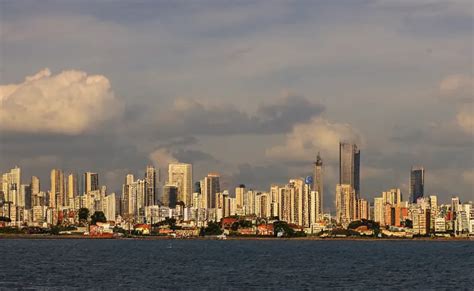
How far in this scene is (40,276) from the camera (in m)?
79.6

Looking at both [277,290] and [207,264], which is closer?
[277,290]

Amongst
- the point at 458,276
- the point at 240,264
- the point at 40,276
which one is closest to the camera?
the point at 40,276

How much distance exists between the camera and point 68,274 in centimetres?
8281

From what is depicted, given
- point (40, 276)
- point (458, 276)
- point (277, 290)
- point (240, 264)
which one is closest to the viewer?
point (277, 290)

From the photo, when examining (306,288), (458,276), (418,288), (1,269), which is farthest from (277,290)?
(1,269)

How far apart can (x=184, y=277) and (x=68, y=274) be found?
997cm

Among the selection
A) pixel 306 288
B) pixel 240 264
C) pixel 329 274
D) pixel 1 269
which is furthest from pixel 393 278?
pixel 1 269

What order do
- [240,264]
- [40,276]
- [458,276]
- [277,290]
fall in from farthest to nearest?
[240,264]
[458,276]
[40,276]
[277,290]

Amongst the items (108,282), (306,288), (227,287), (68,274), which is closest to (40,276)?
(68,274)

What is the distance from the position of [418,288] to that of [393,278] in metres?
10.9

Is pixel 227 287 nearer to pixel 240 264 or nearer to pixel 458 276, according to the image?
pixel 458 276

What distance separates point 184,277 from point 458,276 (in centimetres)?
2482

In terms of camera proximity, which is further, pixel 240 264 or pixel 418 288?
pixel 240 264

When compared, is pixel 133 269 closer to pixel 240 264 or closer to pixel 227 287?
pixel 240 264
